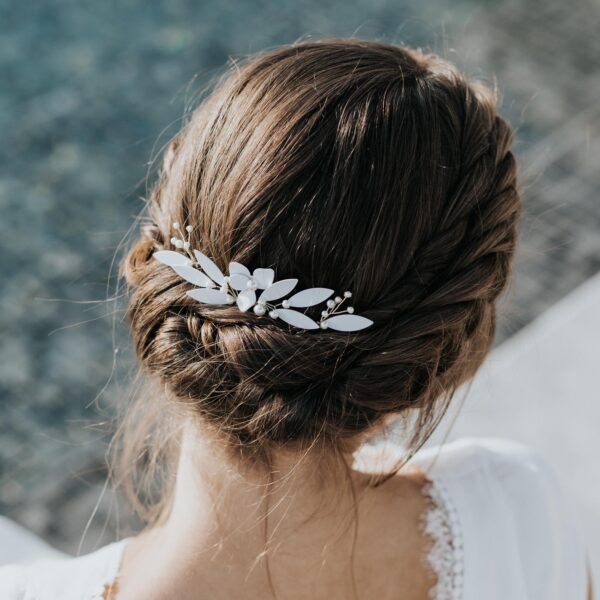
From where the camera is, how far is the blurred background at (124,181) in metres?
2.69

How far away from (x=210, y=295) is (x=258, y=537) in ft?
1.20

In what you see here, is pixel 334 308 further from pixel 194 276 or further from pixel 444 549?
pixel 444 549

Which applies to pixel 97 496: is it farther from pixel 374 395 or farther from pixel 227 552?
pixel 374 395

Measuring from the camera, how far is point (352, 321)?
3.38 ft

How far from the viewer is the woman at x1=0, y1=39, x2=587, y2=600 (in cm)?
102

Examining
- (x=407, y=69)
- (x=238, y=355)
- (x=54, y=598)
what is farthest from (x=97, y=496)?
(x=407, y=69)

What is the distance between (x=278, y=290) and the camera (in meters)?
1.02

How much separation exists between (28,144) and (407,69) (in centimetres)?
310

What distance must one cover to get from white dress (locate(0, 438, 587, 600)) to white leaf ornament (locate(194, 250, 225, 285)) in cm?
50

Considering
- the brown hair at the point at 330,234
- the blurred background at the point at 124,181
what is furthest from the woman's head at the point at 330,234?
the blurred background at the point at 124,181

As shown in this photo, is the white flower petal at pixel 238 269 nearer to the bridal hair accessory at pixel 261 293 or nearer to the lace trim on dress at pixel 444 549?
the bridal hair accessory at pixel 261 293

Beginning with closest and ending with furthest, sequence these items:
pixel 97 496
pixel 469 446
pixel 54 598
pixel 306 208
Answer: pixel 306 208 < pixel 54 598 < pixel 469 446 < pixel 97 496

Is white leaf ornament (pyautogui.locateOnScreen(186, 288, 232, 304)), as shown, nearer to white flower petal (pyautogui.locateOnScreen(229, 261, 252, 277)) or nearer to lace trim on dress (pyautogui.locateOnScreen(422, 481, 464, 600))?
white flower petal (pyautogui.locateOnScreen(229, 261, 252, 277))

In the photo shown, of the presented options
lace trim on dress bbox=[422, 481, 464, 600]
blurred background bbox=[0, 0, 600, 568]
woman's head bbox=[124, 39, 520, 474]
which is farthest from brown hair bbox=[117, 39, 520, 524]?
blurred background bbox=[0, 0, 600, 568]
